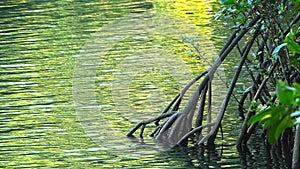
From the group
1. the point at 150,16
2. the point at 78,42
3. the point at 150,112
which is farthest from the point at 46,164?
the point at 150,16

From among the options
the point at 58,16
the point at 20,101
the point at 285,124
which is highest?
the point at 285,124

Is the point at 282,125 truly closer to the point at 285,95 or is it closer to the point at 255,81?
the point at 285,95

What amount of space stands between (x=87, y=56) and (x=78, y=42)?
86.3 inches

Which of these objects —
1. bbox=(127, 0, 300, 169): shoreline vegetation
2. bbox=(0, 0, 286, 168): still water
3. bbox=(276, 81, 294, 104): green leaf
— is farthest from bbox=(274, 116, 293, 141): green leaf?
bbox=(0, 0, 286, 168): still water

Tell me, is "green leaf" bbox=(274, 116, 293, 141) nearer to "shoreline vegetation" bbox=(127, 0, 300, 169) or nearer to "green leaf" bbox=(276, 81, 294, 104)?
"green leaf" bbox=(276, 81, 294, 104)

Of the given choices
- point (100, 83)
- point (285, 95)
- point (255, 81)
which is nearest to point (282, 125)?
point (285, 95)

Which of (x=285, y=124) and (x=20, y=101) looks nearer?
(x=285, y=124)

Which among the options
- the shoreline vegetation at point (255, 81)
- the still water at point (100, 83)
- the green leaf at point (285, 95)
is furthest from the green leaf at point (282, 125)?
the still water at point (100, 83)

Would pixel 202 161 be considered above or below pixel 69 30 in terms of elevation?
above

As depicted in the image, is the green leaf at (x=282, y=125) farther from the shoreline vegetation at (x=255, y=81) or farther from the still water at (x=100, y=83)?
Answer: the still water at (x=100, y=83)

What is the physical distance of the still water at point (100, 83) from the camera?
376 inches

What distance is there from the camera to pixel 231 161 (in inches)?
358

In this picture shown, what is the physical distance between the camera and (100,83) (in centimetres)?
1405

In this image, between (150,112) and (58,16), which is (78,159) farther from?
(58,16)
